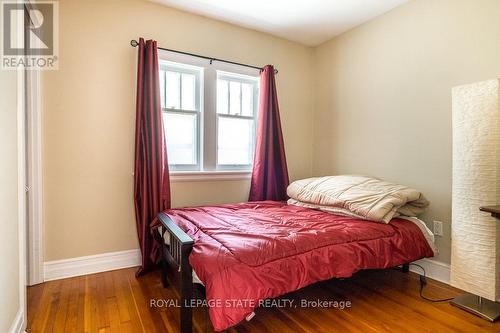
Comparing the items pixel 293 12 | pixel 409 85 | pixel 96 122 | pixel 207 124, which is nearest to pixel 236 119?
pixel 207 124

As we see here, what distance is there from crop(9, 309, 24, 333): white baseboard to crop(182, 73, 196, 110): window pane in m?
2.17

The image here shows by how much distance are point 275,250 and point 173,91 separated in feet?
7.10

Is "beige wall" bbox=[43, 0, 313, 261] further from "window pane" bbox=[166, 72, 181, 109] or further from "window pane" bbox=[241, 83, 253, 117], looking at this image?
"window pane" bbox=[241, 83, 253, 117]

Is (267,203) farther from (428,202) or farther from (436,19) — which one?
(436,19)

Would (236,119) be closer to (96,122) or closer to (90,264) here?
(96,122)

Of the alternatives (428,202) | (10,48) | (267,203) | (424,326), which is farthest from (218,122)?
(424,326)

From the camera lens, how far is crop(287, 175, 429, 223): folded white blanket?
2.22 meters

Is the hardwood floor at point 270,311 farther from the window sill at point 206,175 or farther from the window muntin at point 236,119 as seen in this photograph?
the window muntin at point 236,119

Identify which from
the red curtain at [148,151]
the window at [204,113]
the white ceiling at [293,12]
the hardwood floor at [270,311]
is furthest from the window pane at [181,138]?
the hardwood floor at [270,311]

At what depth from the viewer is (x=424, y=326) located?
1792 mm

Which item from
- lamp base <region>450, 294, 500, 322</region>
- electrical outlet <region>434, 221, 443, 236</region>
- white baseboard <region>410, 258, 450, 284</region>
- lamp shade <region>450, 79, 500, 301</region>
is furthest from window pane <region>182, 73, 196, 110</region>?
lamp base <region>450, 294, 500, 322</region>

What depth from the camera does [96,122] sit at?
2604 millimetres

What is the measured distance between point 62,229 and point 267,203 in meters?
1.96

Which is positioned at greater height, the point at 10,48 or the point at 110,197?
the point at 10,48
